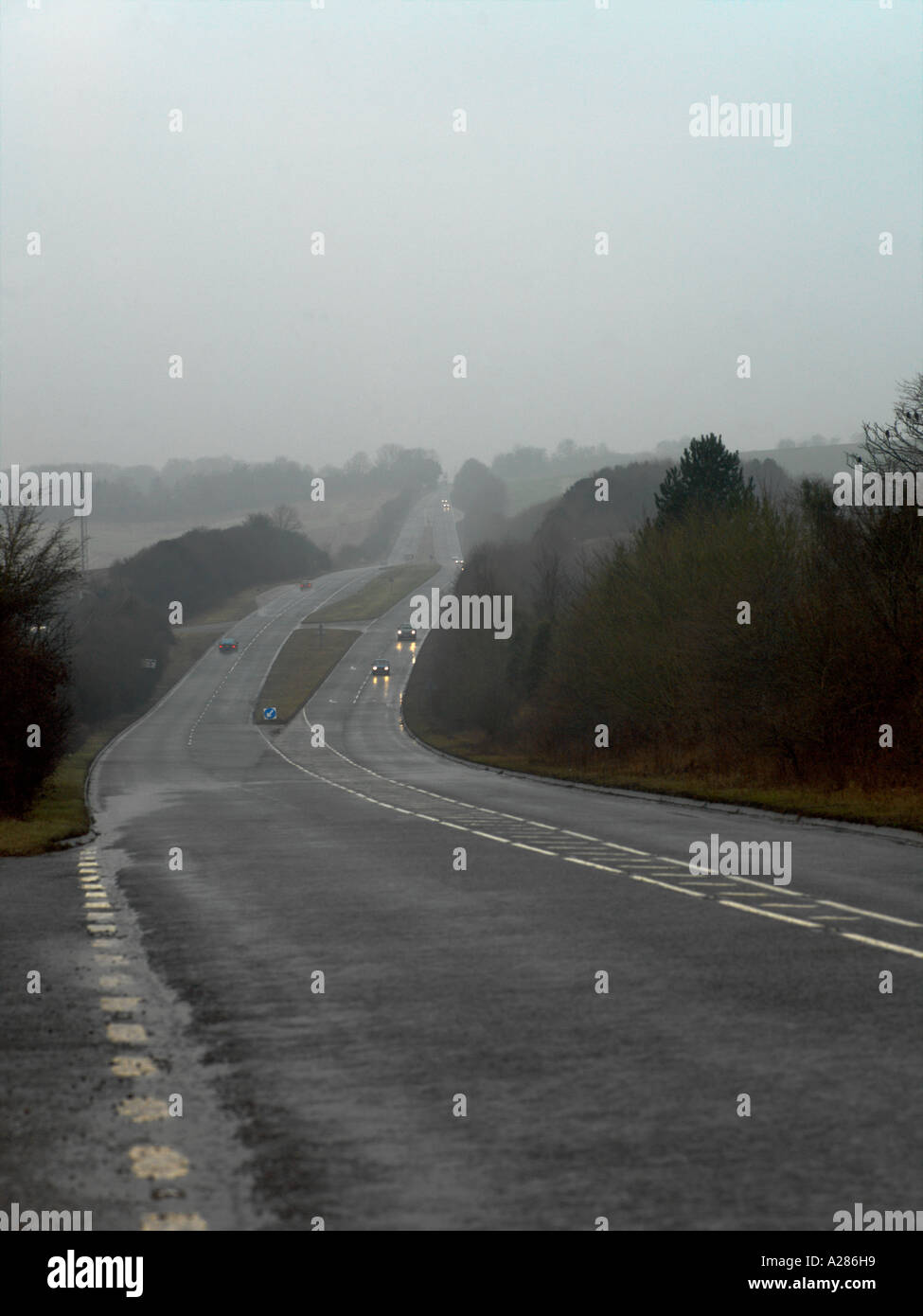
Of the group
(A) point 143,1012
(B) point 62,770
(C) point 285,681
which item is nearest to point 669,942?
(A) point 143,1012

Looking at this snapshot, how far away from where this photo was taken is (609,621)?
168 feet

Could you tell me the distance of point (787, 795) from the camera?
100 ft

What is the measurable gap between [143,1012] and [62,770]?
49.7 m

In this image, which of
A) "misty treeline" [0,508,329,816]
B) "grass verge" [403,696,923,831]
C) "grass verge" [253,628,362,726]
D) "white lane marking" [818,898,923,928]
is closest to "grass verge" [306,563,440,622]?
"grass verge" [253,628,362,726]

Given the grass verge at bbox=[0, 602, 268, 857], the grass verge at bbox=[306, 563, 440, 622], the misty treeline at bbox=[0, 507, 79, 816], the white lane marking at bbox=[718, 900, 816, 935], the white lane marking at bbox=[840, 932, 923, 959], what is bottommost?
the grass verge at bbox=[0, 602, 268, 857]

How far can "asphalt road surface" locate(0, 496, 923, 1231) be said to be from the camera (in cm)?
571

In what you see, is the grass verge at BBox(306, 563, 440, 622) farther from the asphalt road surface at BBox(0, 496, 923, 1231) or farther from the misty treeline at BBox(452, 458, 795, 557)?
the asphalt road surface at BBox(0, 496, 923, 1231)

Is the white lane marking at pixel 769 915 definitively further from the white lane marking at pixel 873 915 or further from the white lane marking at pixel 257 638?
the white lane marking at pixel 257 638

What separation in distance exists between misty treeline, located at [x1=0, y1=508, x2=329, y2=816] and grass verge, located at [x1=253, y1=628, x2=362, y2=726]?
32.1ft

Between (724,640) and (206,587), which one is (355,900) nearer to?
(724,640)

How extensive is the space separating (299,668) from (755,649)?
319 ft

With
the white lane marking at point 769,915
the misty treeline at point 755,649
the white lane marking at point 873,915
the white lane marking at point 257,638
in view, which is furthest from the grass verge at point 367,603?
the white lane marking at point 873,915

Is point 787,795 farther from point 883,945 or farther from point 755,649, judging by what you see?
point 883,945

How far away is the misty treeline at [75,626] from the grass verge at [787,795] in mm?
14333
